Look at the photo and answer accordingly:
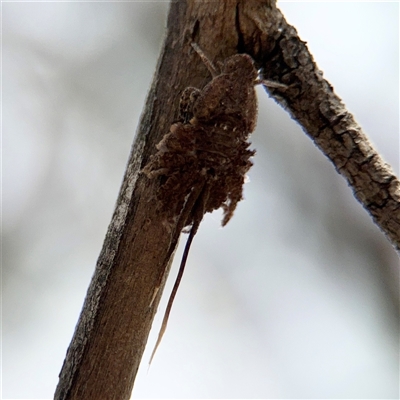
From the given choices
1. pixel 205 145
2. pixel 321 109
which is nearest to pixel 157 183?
pixel 205 145

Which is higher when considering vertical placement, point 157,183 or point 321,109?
point 321,109

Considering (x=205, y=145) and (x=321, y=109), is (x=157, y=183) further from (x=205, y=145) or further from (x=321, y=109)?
(x=321, y=109)

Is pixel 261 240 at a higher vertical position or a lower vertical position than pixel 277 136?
lower

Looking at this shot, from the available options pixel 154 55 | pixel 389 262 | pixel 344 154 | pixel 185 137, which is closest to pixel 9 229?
pixel 154 55

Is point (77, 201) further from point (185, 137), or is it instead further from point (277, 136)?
point (185, 137)
